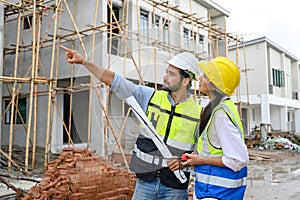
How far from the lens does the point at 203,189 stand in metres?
1.88

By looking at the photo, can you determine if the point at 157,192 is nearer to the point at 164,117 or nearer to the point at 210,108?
the point at 164,117

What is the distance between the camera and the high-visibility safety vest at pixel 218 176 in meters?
1.84

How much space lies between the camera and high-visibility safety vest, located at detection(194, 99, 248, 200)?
1837 mm

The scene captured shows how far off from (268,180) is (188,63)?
7.42 m

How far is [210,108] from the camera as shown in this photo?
1.92 metres

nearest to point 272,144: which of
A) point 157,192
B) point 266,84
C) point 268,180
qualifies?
point 266,84

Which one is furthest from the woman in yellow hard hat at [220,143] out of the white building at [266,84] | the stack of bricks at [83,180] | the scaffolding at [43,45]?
the white building at [266,84]

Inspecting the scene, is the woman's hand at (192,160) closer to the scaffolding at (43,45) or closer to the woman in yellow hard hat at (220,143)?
the woman in yellow hard hat at (220,143)

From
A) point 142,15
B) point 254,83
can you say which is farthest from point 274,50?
point 142,15

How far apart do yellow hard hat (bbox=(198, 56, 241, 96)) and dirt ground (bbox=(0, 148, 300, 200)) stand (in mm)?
4634

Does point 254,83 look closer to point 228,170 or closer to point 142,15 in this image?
point 142,15

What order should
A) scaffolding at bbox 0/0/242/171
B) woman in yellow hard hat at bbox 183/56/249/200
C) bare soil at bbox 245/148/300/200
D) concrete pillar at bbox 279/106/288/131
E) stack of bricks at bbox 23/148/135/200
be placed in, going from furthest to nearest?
concrete pillar at bbox 279/106/288/131, scaffolding at bbox 0/0/242/171, bare soil at bbox 245/148/300/200, stack of bricks at bbox 23/148/135/200, woman in yellow hard hat at bbox 183/56/249/200

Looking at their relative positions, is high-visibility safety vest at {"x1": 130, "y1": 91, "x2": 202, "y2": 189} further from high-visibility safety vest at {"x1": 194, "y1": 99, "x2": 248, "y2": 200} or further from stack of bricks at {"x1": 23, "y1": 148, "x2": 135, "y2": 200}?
stack of bricks at {"x1": 23, "y1": 148, "x2": 135, "y2": 200}

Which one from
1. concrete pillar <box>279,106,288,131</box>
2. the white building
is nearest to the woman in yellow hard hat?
→ the white building
